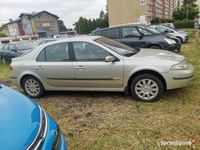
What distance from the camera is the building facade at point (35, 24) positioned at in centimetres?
6476

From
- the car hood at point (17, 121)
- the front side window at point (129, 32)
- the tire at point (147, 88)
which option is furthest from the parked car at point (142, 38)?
the car hood at point (17, 121)

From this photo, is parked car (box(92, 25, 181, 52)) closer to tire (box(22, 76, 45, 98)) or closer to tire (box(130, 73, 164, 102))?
tire (box(130, 73, 164, 102))

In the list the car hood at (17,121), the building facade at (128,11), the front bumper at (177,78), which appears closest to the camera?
the car hood at (17,121)

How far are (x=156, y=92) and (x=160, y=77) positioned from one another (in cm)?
31

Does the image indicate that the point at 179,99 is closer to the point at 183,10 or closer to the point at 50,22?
the point at 183,10

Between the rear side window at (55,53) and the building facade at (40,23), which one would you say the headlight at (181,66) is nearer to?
the rear side window at (55,53)

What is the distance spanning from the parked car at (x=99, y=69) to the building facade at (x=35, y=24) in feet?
199

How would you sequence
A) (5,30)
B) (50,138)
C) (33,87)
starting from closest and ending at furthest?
(50,138) < (33,87) < (5,30)

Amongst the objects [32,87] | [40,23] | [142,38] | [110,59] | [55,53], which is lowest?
[32,87]

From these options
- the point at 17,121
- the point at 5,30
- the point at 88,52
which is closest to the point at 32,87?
the point at 88,52

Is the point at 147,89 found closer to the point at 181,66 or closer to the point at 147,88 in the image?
the point at 147,88

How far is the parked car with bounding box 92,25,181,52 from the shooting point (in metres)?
8.20

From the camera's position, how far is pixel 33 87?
17.3 ft

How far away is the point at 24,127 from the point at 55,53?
3.25 m
